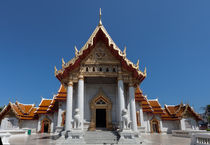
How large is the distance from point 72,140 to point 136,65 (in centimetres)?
635

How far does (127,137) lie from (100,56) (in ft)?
19.2

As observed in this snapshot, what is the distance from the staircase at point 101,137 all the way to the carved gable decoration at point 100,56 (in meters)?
4.87

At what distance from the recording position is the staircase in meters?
8.51

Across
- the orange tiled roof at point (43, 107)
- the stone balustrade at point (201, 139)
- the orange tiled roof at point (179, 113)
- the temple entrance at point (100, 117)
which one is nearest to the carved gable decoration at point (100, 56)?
the temple entrance at point (100, 117)

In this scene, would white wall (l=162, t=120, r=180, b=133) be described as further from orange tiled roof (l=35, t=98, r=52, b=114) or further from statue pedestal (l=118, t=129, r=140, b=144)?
orange tiled roof (l=35, t=98, r=52, b=114)

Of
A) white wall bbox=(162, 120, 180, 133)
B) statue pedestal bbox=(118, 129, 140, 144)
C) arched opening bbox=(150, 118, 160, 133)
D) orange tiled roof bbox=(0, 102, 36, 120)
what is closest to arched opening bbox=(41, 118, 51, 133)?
orange tiled roof bbox=(0, 102, 36, 120)

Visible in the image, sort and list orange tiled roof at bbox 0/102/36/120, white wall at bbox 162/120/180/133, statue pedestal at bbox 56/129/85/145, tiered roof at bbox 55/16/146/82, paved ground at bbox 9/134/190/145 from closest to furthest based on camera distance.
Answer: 1. paved ground at bbox 9/134/190/145
2. statue pedestal at bbox 56/129/85/145
3. tiered roof at bbox 55/16/146/82
4. orange tiled roof at bbox 0/102/36/120
5. white wall at bbox 162/120/180/133

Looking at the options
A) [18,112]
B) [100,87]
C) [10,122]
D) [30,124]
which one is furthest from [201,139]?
[10,122]

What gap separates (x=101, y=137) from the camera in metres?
8.90

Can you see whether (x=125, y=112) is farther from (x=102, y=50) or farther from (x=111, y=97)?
(x=102, y=50)

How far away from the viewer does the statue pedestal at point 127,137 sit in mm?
8266

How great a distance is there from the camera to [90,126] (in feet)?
35.3

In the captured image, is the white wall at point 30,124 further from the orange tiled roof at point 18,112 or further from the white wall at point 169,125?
the white wall at point 169,125

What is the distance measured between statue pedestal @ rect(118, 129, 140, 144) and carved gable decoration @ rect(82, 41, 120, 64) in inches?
191
